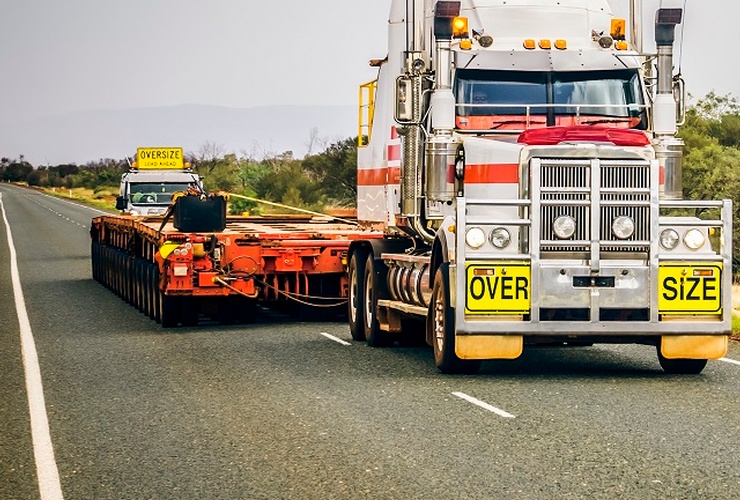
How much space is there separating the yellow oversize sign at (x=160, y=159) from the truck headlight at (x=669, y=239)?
84.9 ft

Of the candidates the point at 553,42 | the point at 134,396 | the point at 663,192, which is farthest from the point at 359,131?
the point at 134,396

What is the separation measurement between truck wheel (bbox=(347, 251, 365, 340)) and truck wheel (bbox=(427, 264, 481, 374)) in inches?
134

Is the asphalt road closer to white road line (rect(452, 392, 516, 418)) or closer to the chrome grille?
white road line (rect(452, 392, 516, 418))

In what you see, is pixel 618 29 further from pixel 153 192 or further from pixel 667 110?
pixel 153 192

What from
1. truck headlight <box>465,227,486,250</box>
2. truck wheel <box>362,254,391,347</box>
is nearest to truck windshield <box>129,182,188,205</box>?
truck wheel <box>362,254,391,347</box>

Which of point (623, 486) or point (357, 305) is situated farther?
point (357, 305)

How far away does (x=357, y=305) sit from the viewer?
60.8ft

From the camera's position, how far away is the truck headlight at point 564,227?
1423 cm

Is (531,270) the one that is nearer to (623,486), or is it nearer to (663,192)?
(663,192)

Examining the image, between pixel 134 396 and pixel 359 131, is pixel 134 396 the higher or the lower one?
the lower one

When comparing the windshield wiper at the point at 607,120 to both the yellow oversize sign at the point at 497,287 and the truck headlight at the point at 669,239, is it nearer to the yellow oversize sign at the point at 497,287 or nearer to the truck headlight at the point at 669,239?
the truck headlight at the point at 669,239

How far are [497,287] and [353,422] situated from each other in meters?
2.92

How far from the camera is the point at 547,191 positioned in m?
14.2

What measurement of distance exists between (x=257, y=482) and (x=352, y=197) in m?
56.6
